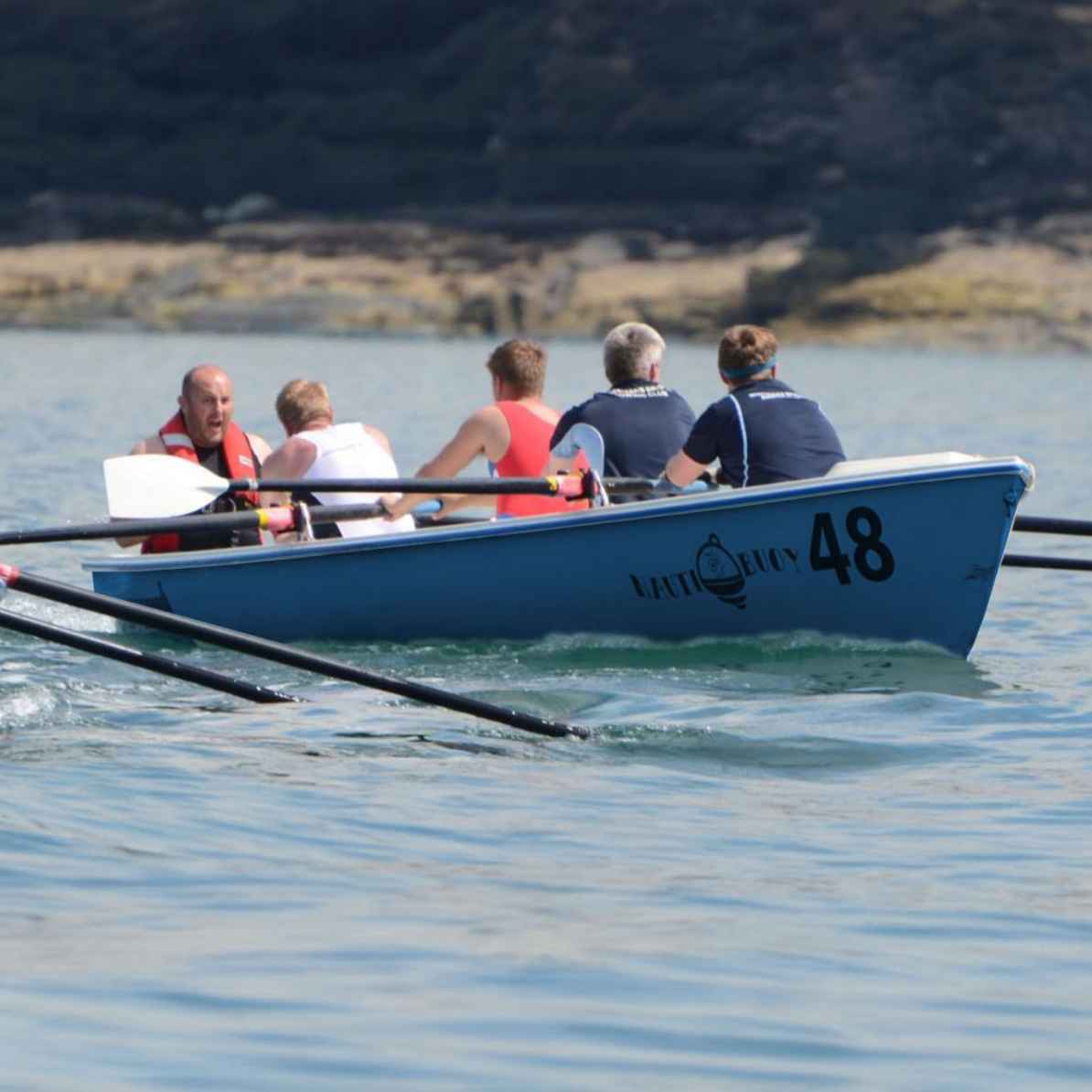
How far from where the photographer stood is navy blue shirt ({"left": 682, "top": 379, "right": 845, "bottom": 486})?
30.6 feet

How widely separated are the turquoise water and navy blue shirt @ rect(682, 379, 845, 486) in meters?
0.70

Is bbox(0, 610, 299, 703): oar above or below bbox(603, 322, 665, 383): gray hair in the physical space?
below

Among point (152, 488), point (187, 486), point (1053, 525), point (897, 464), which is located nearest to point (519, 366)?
point (187, 486)

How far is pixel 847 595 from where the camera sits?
9.30 meters

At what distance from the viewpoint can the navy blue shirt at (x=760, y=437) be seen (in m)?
9.34

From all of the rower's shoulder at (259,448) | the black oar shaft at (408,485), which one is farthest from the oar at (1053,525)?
the rower's shoulder at (259,448)

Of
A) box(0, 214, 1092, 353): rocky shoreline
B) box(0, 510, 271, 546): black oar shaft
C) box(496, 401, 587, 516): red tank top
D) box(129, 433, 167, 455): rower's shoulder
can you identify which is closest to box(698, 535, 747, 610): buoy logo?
box(496, 401, 587, 516): red tank top

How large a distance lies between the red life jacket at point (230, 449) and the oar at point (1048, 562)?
337 cm

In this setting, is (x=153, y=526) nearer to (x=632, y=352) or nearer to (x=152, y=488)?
(x=152, y=488)

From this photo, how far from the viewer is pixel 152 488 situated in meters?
9.64

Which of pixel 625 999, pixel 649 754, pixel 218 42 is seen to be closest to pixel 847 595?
pixel 649 754

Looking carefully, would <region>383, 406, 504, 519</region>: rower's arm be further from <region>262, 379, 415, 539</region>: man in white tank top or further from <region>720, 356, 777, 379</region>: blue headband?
<region>720, 356, 777, 379</region>: blue headband

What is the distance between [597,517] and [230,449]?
1916 mm

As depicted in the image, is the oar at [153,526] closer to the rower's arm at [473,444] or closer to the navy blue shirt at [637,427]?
the rower's arm at [473,444]
